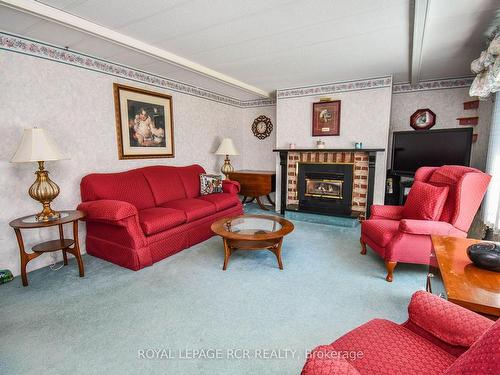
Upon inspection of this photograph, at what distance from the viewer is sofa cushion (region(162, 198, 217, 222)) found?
3.33 meters

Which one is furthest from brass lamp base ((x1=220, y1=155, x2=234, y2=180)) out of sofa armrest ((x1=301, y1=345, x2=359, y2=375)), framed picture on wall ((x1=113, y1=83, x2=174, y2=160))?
sofa armrest ((x1=301, y1=345, x2=359, y2=375))

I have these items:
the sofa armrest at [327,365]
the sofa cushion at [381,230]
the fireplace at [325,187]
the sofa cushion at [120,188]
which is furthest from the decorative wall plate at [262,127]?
the sofa armrest at [327,365]

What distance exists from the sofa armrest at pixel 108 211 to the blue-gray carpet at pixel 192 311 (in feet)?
1.75

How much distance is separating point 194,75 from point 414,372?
3.94 meters

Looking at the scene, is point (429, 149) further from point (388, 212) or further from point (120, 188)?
point (120, 188)

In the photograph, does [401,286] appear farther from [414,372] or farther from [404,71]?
[404,71]

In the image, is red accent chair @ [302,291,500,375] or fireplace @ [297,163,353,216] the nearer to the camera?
red accent chair @ [302,291,500,375]

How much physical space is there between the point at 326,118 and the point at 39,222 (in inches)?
164

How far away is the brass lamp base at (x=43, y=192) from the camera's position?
7.98ft

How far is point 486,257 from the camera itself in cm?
150

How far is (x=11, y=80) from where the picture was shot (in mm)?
2490

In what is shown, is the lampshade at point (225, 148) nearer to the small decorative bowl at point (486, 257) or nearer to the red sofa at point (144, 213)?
the red sofa at point (144, 213)

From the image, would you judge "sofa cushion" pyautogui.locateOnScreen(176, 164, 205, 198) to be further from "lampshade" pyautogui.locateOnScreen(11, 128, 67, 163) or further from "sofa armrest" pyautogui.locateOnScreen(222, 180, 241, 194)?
"lampshade" pyautogui.locateOnScreen(11, 128, 67, 163)

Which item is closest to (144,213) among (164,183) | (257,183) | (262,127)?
(164,183)
